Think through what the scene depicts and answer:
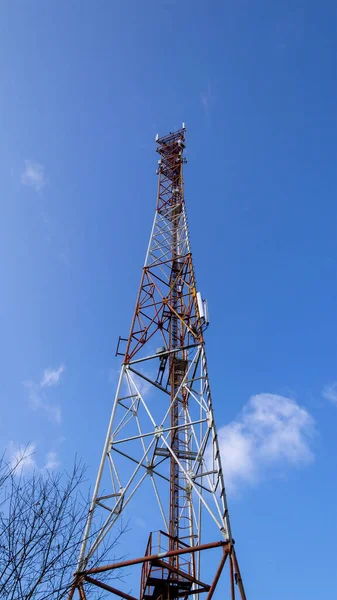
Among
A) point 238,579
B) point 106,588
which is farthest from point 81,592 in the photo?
point 238,579

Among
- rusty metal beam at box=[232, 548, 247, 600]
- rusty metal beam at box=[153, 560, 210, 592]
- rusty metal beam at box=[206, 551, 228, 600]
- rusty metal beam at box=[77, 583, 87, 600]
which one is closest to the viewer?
rusty metal beam at box=[232, 548, 247, 600]

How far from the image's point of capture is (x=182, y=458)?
1775 cm

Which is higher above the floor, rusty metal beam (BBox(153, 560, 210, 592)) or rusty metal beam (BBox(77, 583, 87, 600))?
rusty metal beam (BBox(153, 560, 210, 592))

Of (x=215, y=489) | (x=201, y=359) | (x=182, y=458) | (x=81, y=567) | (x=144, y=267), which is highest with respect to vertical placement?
(x=144, y=267)

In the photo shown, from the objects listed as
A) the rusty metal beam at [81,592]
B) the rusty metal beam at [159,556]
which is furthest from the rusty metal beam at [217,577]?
the rusty metal beam at [81,592]

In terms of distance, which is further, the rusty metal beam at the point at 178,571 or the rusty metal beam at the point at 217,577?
the rusty metal beam at the point at 178,571

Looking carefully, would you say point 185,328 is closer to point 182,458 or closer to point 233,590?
point 182,458

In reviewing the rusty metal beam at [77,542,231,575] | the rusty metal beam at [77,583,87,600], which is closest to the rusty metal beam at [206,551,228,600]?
the rusty metal beam at [77,542,231,575]

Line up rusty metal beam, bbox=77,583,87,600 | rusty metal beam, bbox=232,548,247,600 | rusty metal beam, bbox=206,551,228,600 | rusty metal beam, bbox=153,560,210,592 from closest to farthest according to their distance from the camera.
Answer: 1. rusty metal beam, bbox=232,548,247,600
2. rusty metal beam, bbox=206,551,228,600
3. rusty metal beam, bbox=77,583,87,600
4. rusty metal beam, bbox=153,560,210,592

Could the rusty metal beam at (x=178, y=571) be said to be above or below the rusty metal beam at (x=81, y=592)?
above

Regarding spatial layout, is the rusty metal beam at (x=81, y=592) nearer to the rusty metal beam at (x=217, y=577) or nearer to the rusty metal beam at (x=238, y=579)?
the rusty metal beam at (x=217, y=577)

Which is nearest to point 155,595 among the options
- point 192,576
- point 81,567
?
point 192,576

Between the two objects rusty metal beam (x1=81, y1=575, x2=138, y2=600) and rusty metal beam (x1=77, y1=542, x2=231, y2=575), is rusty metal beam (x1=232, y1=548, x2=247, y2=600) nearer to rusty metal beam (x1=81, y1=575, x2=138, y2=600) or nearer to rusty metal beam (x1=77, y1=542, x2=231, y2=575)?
rusty metal beam (x1=77, y1=542, x2=231, y2=575)

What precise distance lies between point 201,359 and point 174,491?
4.71 m
